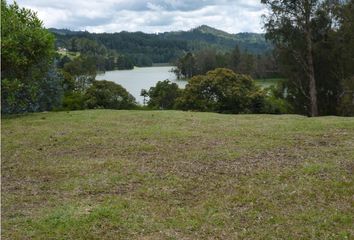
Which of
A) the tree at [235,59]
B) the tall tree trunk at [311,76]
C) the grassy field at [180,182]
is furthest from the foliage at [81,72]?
the grassy field at [180,182]

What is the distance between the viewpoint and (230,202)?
6949 millimetres

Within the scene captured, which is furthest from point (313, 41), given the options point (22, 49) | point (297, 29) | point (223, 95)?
point (22, 49)

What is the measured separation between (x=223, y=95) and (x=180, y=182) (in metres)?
29.6

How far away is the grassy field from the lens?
5941mm

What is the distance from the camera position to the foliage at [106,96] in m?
38.5

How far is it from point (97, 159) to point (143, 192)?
9.19 feet

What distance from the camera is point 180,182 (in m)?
8.06

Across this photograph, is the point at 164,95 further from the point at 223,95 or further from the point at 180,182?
the point at 180,182

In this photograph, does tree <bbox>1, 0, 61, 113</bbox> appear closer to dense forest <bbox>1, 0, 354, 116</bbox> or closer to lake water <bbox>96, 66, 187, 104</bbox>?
dense forest <bbox>1, 0, 354, 116</bbox>

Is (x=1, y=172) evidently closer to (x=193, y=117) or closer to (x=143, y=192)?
(x=143, y=192)

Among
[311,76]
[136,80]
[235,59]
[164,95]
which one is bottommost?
[164,95]

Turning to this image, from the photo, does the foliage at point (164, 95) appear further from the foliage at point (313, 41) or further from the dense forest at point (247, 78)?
the foliage at point (313, 41)

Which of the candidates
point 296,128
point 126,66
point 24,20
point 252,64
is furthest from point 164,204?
point 126,66

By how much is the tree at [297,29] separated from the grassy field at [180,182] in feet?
52.0
